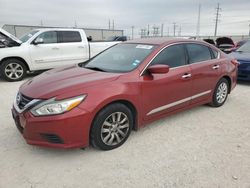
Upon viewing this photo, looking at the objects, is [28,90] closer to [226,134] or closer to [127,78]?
[127,78]

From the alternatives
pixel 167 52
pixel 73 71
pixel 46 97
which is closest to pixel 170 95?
pixel 167 52

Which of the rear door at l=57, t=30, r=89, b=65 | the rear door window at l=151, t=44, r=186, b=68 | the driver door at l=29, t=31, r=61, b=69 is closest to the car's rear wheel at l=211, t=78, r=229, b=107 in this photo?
the rear door window at l=151, t=44, r=186, b=68

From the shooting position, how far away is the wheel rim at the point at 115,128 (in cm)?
311

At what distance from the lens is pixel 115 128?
320 cm

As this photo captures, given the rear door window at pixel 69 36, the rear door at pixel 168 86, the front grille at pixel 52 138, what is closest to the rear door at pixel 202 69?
the rear door at pixel 168 86

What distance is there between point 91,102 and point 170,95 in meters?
1.49

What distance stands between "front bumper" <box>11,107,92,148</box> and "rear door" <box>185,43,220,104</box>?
2233mm

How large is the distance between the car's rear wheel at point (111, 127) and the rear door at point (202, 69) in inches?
62.2

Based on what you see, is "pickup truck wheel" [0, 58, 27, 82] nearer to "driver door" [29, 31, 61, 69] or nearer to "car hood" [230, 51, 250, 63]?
"driver door" [29, 31, 61, 69]

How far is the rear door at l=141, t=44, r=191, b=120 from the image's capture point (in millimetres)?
3480

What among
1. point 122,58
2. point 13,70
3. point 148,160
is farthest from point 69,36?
point 148,160

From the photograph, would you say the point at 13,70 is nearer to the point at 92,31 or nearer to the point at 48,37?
the point at 48,37

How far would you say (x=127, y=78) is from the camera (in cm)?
327

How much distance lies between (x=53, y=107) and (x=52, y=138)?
0.39 meters
